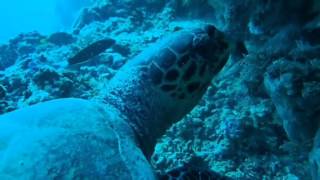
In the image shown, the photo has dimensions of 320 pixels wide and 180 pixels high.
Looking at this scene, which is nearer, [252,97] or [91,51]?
[252,97]

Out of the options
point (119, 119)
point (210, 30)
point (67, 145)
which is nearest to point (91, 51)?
point (210, 30)

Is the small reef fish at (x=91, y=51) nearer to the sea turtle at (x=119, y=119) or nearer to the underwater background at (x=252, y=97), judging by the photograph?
the underwater background at (x=252, y=97)

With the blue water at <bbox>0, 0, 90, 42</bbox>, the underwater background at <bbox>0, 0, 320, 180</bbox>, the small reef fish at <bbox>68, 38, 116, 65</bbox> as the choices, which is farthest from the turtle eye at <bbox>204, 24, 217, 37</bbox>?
the blue water at <bbox>0, 0, 90, 42</bbox>

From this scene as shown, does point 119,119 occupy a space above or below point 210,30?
below

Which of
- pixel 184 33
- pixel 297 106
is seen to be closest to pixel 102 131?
pixel 184 33

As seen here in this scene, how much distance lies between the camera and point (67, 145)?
1934 millimetres

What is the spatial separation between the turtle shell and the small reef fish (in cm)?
348

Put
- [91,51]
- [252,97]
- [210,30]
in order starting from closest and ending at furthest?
[210,30] → [252,97] → [91,51]

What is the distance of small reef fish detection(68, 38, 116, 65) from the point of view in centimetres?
572

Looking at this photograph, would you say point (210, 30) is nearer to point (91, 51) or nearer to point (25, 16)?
point (91, 51)

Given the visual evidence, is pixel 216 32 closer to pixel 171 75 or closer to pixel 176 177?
pixel 171 75

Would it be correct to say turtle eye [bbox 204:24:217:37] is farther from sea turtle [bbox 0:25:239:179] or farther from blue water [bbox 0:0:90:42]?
blue water [bbox 0:0:90:42]

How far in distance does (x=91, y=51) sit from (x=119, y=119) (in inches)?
142

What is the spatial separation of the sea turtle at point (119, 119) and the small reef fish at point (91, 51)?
3.06m
